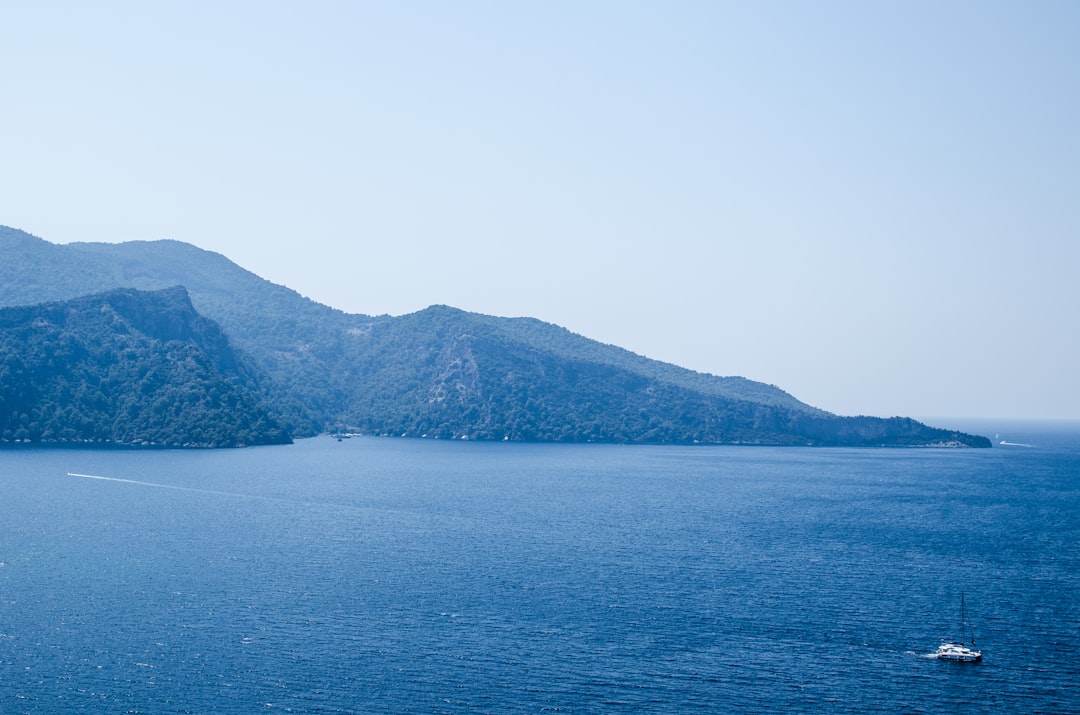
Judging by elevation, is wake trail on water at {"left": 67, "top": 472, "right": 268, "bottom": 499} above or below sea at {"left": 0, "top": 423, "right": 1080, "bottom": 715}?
above

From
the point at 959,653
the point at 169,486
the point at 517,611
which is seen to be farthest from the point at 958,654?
the point at 169,486

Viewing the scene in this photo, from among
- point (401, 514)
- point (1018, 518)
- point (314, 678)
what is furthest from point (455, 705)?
point (1018, 518)

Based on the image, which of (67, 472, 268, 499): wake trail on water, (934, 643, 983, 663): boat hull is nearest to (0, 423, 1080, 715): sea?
(934, 643, 983, 663): boat hull

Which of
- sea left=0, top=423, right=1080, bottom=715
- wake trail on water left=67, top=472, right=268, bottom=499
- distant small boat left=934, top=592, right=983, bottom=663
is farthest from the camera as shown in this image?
wake trail on water left=67, top=472, right=268, bottom=499

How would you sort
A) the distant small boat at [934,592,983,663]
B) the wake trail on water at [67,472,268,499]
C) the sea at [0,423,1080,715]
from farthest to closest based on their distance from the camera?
the wake trail on water at [67,472,268,499] < the distant small boat at [934,592,983,663] < the sea at [0,423,1080,715]

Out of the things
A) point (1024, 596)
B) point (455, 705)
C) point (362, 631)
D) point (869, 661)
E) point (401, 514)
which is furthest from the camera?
point (401, 514)

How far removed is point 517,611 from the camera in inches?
3829

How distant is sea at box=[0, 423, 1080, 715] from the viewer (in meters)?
74.8

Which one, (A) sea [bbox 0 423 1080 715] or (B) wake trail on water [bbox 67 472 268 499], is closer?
(A) sea [bbox 0 423 1080 715]

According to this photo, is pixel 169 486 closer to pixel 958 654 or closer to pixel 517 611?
pixel 517 611

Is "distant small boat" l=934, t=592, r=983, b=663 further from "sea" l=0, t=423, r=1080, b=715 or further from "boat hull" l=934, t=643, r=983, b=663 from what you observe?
"sea" l=0, t=423, r=1080, b=715

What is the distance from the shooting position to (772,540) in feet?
474

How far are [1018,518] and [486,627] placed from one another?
12110cm

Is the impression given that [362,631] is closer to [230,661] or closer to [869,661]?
[230,661]
